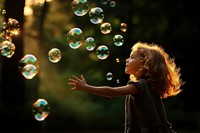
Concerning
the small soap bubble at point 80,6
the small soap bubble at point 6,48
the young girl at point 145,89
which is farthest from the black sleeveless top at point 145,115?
the small soap bubble at point 6,48

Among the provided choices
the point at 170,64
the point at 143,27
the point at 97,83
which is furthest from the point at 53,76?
the point at 170,64

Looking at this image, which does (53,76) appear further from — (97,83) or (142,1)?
(142,1)

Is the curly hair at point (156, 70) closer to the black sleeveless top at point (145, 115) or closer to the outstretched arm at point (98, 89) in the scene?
the black sleeveless top at point (145, 115)

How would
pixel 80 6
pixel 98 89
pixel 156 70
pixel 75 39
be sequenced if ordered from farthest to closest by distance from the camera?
pixel 80 6, pixel 75 39, pixel 156 70, pixel 98 89

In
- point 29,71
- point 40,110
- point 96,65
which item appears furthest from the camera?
point 96,65

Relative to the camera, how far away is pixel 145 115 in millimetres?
4512

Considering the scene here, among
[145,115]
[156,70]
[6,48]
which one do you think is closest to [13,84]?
[6,48]

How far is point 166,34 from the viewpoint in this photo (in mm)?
16703

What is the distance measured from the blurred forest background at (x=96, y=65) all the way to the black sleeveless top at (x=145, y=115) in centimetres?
898

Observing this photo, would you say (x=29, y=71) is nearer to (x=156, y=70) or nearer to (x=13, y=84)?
(x=156, y=70)

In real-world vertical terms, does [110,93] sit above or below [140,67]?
below

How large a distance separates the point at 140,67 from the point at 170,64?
1.29 feet

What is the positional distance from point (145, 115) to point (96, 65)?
1379 cm

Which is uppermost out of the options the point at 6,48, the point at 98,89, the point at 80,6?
the point at 80,6
